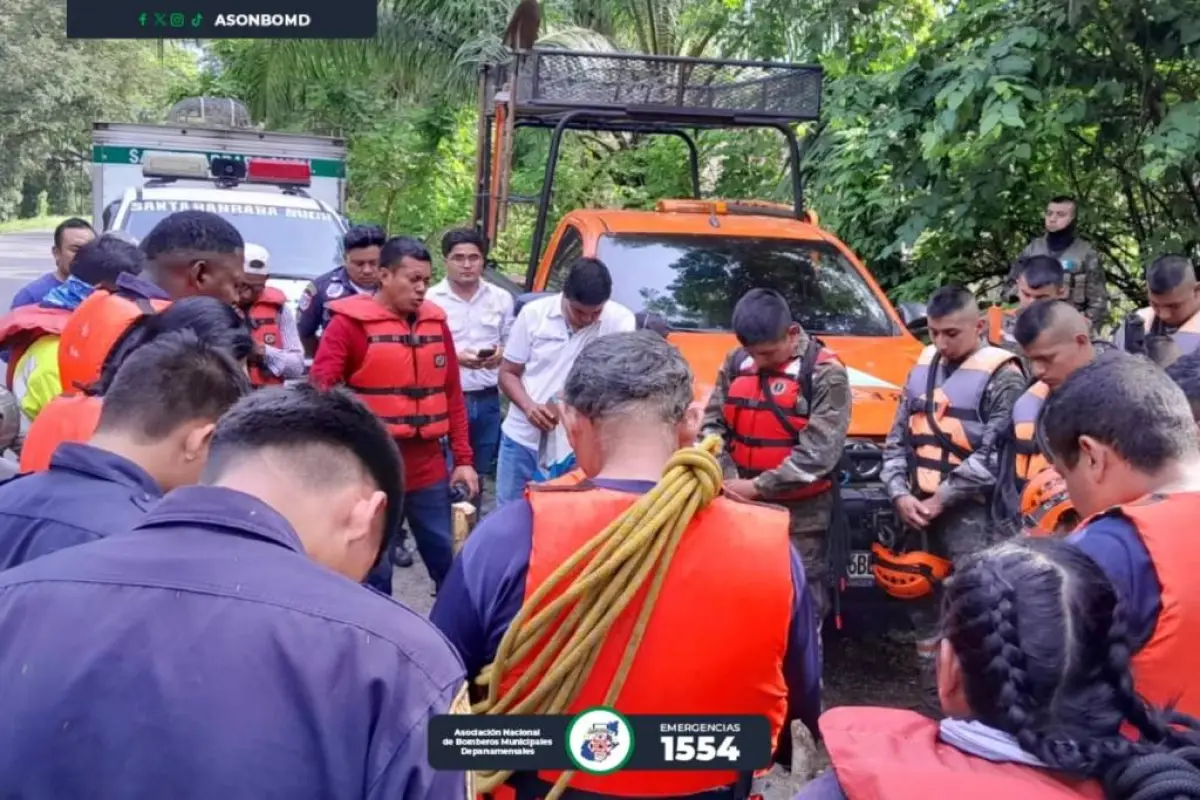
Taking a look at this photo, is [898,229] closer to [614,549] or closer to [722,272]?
[722,272]

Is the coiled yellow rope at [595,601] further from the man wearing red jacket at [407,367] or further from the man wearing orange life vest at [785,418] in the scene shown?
the man wearing red jacket at [407,367]

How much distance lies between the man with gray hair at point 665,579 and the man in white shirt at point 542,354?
2982 millimetres

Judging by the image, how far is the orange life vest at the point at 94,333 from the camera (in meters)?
3.32

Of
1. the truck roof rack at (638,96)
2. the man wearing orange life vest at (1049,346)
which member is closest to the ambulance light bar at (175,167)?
the truck roof rack at (638,96)

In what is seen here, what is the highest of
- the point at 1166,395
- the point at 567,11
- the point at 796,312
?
the point at 567,11

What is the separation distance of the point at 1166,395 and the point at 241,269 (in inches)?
114

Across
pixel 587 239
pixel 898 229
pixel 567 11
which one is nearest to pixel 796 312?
pixel 587 239

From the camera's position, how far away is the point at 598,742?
54.5 inches

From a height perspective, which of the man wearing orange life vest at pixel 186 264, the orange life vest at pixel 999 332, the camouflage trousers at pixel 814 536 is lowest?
the camouflage trousers at pixel 814 536

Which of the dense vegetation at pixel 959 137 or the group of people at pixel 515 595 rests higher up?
the dense vegetation at pixel 959 137

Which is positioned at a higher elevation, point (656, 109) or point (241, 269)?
point (656, 109)

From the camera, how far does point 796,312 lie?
20.8ft

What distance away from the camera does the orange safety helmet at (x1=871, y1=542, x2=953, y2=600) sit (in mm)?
4586

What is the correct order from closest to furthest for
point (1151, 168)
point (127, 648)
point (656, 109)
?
point (127, 648), point (1151, 168), point (656, 109)
